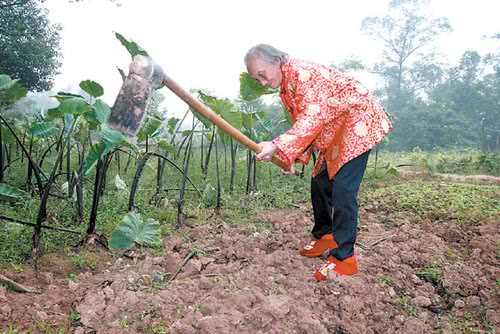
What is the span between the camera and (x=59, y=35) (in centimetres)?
1168

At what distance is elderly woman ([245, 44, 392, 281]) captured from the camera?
1.95m

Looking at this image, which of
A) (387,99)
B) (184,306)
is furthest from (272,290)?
(387,99)

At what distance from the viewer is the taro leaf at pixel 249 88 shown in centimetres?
371

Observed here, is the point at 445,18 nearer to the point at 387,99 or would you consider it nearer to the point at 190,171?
the point at 387,99

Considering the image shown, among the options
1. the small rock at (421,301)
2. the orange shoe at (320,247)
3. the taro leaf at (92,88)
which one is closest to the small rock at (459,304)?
the small rock at (421,301)

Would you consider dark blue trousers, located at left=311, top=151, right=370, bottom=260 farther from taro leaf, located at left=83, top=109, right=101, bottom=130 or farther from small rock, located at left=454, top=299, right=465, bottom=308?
taro leaf, located at left=83, top=109, right=101, bottom=130

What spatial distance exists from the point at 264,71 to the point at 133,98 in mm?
700

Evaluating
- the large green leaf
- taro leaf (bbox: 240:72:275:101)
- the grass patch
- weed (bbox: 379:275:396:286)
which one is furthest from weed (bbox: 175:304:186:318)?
the grass patch

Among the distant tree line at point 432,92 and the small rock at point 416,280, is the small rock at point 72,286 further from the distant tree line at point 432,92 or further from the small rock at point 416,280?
the distant tree line at point 432,92

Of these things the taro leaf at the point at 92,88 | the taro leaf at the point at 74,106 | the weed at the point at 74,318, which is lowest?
the weed at the point at 74,318

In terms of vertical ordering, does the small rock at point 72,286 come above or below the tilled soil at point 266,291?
below

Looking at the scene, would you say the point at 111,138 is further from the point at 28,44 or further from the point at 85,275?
the point at 28,44

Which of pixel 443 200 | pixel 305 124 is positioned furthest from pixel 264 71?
pixel 443 200

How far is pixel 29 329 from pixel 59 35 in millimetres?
12302
